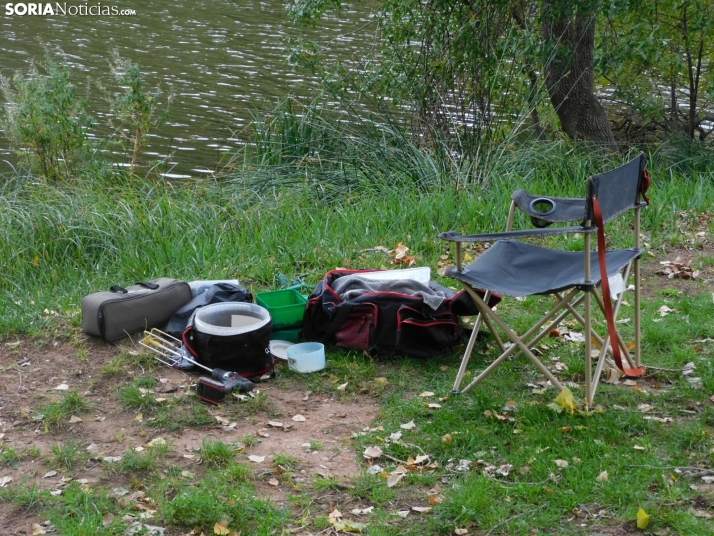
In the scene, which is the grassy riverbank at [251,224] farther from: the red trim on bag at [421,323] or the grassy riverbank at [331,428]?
the red trim on bag at [421,323]

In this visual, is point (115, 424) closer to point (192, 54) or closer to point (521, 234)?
point (521, 234)

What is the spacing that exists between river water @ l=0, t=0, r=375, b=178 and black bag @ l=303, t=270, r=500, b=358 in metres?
6.22

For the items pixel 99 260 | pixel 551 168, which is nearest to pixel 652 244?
pixel 551 168

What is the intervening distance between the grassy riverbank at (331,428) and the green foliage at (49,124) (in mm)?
2320

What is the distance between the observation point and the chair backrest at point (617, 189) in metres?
3.51

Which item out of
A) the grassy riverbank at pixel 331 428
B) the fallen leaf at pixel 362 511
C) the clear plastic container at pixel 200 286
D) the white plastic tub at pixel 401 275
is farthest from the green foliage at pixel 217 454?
the white plastic tub at pixel 401 275

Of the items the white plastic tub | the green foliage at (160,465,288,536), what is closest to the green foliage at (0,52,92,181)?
the white plastic tub

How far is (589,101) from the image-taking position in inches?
372

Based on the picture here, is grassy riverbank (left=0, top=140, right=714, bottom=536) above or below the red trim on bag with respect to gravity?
below

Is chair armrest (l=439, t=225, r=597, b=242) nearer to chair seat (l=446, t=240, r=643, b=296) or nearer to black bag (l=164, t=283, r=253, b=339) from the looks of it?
chair seat (l=446, t=240, r=643, b=296)

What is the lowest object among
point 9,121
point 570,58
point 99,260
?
point 99,260

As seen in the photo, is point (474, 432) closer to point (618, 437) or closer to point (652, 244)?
point (618, 437)

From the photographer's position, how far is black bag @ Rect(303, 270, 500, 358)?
4355mm

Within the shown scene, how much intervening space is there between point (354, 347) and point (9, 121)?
5325 mm
